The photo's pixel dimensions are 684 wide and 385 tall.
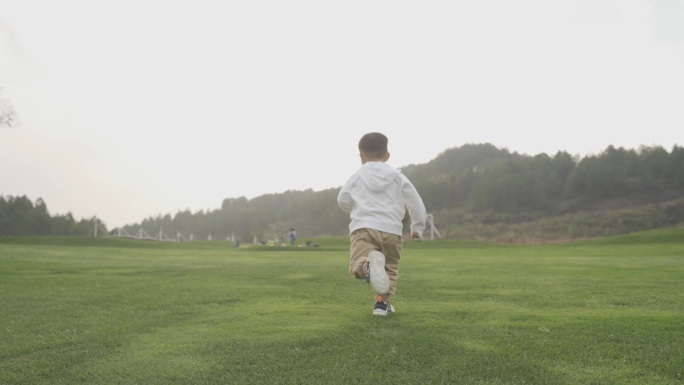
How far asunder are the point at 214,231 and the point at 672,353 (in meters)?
148

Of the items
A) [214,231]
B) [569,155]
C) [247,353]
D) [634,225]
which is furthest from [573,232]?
[214,231]

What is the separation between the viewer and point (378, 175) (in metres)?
5.82

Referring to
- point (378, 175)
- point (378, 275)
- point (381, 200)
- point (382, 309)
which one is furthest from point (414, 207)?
point (382, 309)

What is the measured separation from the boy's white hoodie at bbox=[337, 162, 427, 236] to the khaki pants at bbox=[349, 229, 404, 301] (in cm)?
6

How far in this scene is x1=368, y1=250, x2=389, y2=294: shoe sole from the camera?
5047 mm

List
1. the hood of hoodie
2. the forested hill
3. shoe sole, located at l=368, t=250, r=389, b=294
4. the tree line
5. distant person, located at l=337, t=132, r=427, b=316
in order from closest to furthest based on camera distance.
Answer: shoe sole, located at l=368, t=250, r=389, b=294 < distant person, located at l=337, t=132, r=427, b=316 < the hood of hoodie < the forested hill < the tree line

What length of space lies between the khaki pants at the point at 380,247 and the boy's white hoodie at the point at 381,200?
2.5 inches

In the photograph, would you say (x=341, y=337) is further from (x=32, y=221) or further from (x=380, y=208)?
(x=32, y=221)

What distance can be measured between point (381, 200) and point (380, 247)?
50cm

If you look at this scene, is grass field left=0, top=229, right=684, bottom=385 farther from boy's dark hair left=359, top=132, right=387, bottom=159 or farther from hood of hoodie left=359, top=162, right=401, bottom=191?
boy's dark hair left=359, top=132, right=387, bottom=159

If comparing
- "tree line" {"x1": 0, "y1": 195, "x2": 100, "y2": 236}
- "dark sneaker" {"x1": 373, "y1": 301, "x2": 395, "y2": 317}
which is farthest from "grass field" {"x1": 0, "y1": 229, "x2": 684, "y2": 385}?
"tree line" {"x1": 0, "y1": 195, "x2": 100, "y2": 236}

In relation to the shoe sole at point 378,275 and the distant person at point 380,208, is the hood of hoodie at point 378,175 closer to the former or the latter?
the distant person at point 380,208

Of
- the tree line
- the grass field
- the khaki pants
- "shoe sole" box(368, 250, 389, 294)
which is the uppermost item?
the tree line

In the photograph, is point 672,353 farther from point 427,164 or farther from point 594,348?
point 427,164
